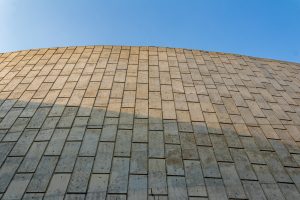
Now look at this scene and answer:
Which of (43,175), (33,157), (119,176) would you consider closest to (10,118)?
(33,157)

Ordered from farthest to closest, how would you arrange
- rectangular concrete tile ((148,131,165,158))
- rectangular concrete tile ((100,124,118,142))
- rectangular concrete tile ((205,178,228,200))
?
rectangular concrete tile ((100,124,118,142))
rectangular concrete tile ((148,131,165,158))
rectangular concrete tile ((205,178,228,200))

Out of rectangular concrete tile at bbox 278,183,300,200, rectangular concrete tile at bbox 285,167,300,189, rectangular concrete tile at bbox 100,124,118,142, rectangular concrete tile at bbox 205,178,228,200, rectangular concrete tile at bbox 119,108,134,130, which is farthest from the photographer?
rectangular concrete tile at bbox 119,108,134,130

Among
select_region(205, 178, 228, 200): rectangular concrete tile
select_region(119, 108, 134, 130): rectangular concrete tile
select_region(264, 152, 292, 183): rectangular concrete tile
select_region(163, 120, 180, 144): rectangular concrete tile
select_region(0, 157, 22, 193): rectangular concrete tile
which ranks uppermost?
select_region(205, 178, 228, 200): rectangular concrete tile

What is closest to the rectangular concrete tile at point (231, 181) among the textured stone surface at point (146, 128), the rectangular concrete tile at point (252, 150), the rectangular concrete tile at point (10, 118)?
the textured stone surface at point (146, 128)

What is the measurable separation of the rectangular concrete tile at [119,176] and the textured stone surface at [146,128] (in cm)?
2

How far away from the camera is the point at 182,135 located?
21.1 feet

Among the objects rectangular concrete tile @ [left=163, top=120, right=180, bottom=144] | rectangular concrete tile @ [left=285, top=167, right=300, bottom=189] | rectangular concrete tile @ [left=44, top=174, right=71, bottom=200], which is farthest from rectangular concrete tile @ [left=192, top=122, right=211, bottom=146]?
rectangular concrete tile @ [left=44, top=174, right=71, bottom=200]

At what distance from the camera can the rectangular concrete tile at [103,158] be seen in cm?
539

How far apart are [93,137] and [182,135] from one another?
1.83m

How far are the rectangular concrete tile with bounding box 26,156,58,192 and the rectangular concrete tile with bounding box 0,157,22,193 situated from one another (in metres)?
0.39

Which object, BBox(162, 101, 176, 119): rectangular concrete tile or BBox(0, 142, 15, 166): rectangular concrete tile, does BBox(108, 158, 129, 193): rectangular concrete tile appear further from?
BBox(0, 142, 15, 166): rectangular concrete tile

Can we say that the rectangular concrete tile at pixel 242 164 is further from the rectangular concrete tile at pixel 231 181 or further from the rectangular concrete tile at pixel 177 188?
the rectangular concrete tile at pixel 177 188

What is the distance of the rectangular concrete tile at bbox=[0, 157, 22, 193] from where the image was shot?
505cm

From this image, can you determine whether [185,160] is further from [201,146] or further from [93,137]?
[93,137]
